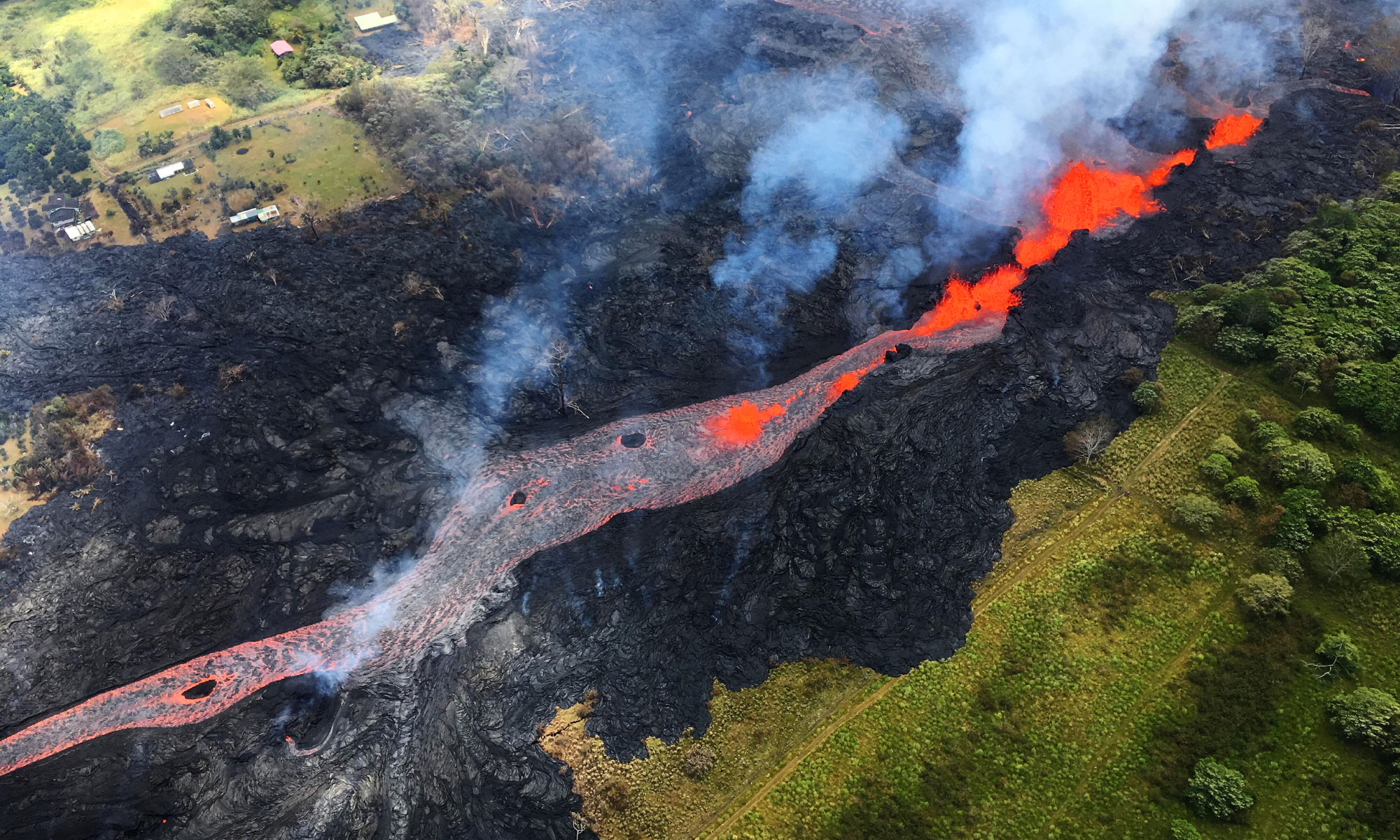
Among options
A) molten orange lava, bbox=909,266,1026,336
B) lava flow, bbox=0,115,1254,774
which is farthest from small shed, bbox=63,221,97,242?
molten orange lava, bbox=909,266,1026,336

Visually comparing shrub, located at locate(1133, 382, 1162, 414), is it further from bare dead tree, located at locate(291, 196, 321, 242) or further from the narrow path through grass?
bare dead tree, located at locate(291, 196, 321, 242)

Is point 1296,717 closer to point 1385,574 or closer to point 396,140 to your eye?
point 1385,574

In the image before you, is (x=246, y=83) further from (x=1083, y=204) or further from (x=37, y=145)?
(x=1083, y=204)

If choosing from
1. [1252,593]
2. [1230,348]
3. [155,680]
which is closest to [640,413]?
[155,680]

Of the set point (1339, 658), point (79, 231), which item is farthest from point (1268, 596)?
point (79, 231)

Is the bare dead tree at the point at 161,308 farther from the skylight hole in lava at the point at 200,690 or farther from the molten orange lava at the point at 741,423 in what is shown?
the molten orange lava at the point at 741,423
